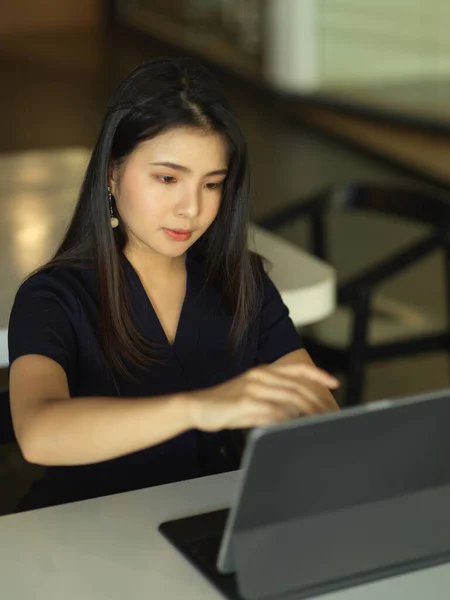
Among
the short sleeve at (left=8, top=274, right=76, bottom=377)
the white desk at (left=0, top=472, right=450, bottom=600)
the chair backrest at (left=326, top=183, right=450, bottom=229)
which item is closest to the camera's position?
the white desk at (left=0, top=472, right=450, bottom=600)

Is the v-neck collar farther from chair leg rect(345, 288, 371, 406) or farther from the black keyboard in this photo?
chair leg rect(345, 288, 371, 406)

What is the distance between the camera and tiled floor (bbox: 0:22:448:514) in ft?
12.1

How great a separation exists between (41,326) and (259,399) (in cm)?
46

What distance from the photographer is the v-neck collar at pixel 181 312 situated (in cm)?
169

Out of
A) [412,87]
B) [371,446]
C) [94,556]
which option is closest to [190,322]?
[94,556]

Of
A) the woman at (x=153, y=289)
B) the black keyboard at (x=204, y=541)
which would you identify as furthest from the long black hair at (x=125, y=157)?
the black keyboard at (x=204, y=541)

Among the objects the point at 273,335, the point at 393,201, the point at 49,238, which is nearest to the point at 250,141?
the point at 393,201

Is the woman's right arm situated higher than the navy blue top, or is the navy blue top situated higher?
the woman's right arm

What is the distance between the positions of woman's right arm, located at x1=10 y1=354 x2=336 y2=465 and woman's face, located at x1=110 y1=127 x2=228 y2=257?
31 cm

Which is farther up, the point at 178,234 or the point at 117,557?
the point at 178,234

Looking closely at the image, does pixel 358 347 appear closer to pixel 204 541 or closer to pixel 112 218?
pixel 112 218

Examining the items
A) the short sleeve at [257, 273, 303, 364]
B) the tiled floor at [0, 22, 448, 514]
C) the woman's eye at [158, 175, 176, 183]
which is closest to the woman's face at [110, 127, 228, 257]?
the woman's eye at [158, 175, 176, 183]

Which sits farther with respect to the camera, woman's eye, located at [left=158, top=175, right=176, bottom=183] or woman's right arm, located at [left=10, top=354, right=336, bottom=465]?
woman's eye, located at [left=158, top=175, right=176, bottom=183]

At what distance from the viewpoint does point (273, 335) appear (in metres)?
1.81
